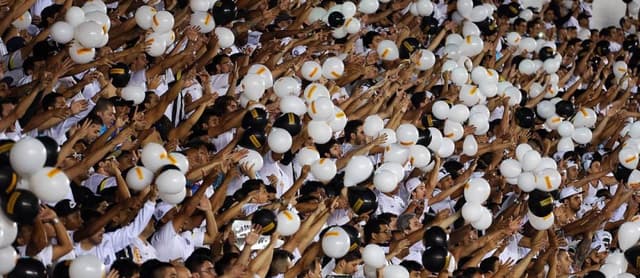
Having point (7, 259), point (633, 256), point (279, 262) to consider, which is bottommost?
point (633, 256)

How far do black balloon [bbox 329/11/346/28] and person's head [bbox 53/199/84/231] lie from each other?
2.33 metres

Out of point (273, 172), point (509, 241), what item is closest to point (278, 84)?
point (273, 172)

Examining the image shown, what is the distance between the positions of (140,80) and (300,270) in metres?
1.20

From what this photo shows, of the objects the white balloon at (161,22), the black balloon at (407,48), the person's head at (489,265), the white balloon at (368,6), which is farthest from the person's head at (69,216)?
the white balloon at (368,6)

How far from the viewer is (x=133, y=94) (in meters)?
3.56

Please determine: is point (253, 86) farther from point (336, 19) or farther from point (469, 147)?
point (469, 147)

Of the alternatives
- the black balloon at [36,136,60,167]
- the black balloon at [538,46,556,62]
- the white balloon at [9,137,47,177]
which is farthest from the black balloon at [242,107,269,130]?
the black balloon at [538,46,556,62]

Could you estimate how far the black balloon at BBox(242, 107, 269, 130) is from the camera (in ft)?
12.3

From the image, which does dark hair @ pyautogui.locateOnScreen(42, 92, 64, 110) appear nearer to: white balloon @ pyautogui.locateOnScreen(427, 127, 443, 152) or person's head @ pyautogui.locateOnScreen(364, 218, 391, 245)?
person's head @ pyautogui.locateOnScreen(364, 218, 391, 245)

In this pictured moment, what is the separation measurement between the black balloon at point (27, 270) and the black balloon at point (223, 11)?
2.01 m

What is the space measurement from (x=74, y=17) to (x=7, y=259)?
141 centimetres

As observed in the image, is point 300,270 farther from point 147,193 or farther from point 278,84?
point 278,84

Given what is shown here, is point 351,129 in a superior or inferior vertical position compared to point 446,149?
superior

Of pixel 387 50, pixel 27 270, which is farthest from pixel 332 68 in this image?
pixel 27 270
